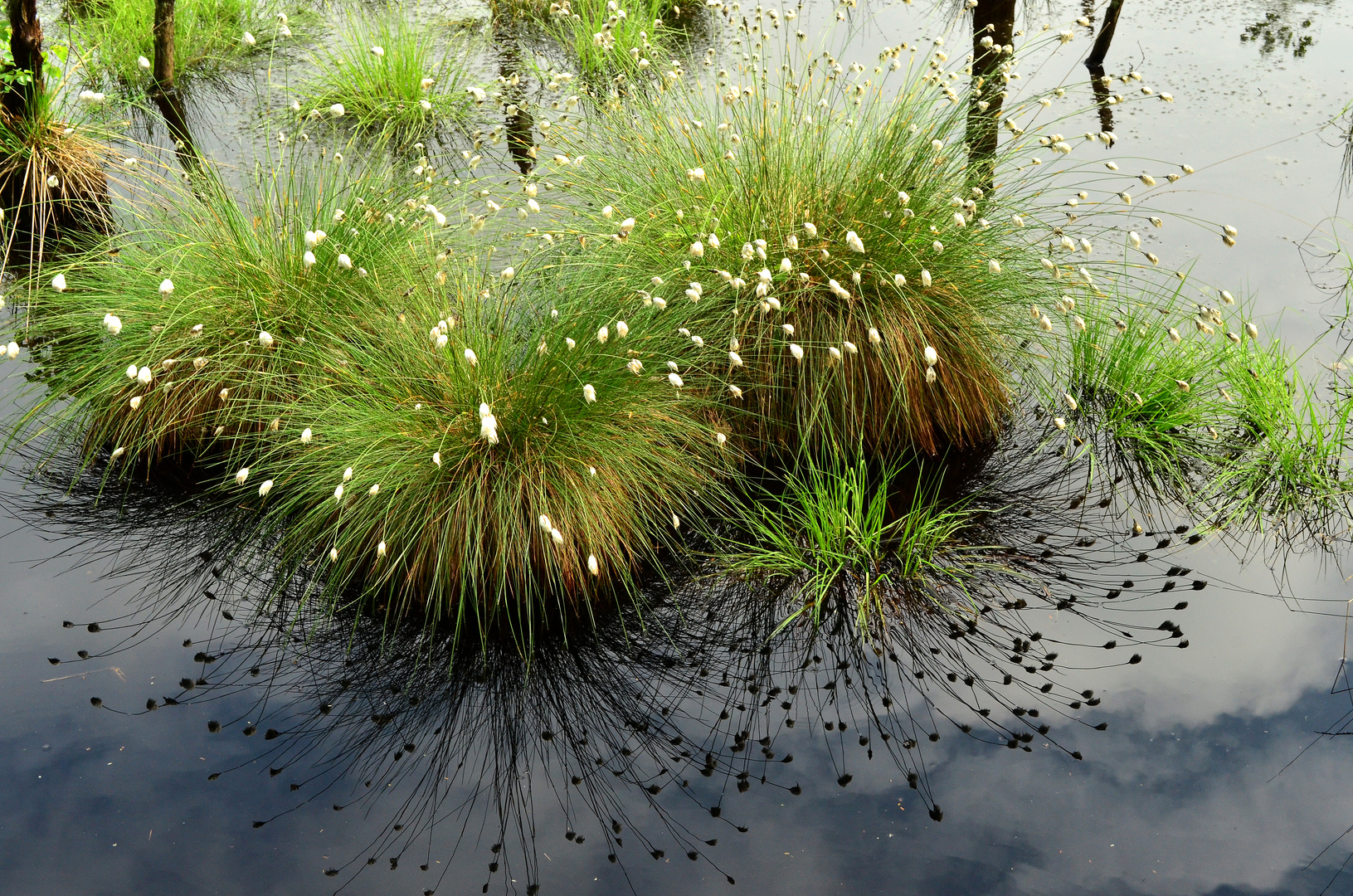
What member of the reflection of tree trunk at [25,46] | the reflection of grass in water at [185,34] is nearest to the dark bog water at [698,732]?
the reflection of tree trunk at [25,46]

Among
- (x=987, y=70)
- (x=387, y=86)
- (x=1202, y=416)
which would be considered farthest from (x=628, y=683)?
(x=387, y=86)

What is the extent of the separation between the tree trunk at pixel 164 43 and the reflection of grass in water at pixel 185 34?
0.28 meters

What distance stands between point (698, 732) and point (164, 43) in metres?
5.61

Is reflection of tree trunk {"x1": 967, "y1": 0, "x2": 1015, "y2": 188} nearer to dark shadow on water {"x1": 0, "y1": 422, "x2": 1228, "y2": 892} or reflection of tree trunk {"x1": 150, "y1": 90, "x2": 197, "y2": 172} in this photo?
dark shadow on water {"x1": 0, "y1": 422, "x2": 1228, "y2": 892}

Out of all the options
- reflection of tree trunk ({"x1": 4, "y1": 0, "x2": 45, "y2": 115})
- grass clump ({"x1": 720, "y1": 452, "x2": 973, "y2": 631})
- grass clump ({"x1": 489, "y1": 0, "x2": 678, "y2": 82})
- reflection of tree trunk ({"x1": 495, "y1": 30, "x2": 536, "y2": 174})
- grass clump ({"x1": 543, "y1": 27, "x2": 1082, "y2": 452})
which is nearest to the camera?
grass clump ({"x1": 720, "y1": 452, "x2": 973, "y2": 631})

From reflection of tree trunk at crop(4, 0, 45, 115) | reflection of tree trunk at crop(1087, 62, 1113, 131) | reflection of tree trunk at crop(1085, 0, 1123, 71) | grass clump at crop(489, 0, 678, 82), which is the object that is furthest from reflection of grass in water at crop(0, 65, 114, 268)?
reflection of tree trunk at crop(1085, 0, 1123, 71)

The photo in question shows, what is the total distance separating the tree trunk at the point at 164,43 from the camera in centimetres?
605

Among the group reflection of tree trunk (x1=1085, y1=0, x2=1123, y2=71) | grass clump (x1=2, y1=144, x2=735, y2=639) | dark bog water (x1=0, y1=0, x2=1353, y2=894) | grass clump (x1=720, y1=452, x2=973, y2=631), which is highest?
reflection of tree trunk (x1=1085, y1=0, x2=1123, y2=71)

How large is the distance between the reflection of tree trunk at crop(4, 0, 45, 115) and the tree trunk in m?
0.96

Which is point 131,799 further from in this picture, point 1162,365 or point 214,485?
point 1162,365

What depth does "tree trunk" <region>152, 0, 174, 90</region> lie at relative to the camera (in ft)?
19.8

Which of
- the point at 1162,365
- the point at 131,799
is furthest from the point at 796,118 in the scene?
the point at 131,799

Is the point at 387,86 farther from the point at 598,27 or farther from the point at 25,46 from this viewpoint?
the point at 25,46

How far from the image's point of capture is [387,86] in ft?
20.5
